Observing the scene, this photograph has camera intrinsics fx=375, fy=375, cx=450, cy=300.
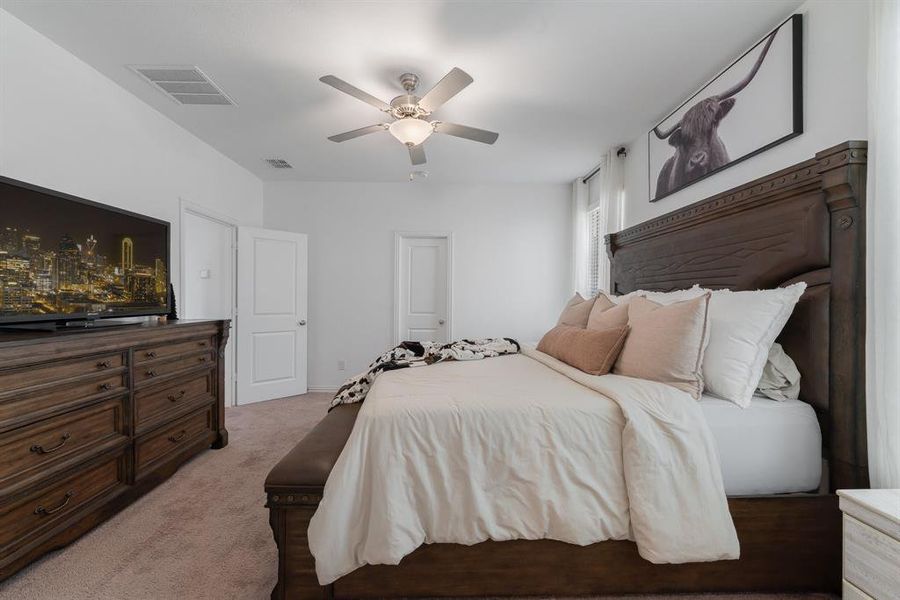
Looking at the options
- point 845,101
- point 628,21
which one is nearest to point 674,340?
point 845,101

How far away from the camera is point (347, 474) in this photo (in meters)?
1.27

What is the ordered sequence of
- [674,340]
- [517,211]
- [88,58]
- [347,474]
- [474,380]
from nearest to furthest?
[347,474]
[674,340]
[474,380]
[88,58]
[517,211]

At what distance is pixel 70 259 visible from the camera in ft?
6.47

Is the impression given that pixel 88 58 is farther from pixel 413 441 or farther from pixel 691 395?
pixel 691 395

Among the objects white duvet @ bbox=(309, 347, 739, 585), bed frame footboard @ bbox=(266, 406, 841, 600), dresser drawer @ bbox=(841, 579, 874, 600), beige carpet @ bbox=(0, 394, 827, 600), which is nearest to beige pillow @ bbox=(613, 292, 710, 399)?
white duvet @ bbox=(309, 347, 739, 585)

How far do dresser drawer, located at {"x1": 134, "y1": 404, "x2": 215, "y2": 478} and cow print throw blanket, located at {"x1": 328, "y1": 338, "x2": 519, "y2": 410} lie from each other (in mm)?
1061

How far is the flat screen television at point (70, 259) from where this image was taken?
1713mm

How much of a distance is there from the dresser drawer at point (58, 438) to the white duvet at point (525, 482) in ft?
4.24

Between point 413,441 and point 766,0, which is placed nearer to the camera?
point 413,441

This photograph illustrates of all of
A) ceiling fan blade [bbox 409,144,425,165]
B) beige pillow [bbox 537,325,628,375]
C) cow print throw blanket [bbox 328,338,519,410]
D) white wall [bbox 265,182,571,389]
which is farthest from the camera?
white wall [bbox 265,182,571,389]

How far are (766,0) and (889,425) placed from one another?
6.35ft

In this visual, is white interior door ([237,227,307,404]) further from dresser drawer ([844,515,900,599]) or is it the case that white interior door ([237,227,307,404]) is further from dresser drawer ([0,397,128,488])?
dresser drawer ([844,515,900,599])

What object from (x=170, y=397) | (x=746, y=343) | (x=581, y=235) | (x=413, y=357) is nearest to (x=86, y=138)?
(x=170, y=397)

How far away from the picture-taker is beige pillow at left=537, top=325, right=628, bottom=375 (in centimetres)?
182
